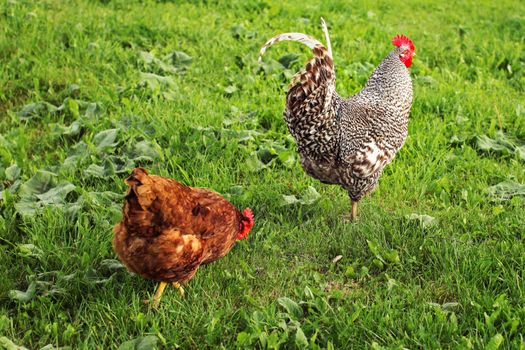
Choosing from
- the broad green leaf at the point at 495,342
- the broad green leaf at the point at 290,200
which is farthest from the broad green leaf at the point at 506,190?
the broad green leaf at the point at 495,342

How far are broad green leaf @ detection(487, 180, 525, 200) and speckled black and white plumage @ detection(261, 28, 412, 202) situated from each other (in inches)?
39.7

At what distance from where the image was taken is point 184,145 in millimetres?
5688

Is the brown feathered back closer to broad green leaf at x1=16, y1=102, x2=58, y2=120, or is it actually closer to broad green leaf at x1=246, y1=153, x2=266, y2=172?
broad green leaf at x1=246, y1=153, x2=266, y2=172

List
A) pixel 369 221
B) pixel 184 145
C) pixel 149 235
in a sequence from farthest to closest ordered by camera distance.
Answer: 1. pixel 184 145
2. pixel 369 221
3. pixel 149 235

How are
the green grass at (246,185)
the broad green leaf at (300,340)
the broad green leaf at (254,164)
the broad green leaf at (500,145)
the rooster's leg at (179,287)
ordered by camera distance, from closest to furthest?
the broad green leaf at (300,340) → the green grass at (246,185) → the rooster's leg at (179,287) → the broad green leaf at (254,164) → the broad green leaf at (500,145)

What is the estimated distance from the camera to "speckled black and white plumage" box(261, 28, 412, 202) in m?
4.36

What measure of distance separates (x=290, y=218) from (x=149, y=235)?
5.65ft

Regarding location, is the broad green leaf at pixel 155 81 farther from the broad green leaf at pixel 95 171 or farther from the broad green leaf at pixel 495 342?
the broad green leaf at pixel 495 342

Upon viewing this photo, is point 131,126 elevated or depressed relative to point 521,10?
depressed

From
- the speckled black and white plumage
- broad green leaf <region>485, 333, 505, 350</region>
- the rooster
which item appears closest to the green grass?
broad green leaf <region>485, 333, 505, 350</region>

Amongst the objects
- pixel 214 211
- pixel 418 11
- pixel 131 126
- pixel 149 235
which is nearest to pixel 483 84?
pixel 418 11

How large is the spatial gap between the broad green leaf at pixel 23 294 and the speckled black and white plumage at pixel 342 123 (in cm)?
218

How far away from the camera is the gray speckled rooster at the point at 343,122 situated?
4.36 meters

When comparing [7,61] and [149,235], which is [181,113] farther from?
[149,235]
